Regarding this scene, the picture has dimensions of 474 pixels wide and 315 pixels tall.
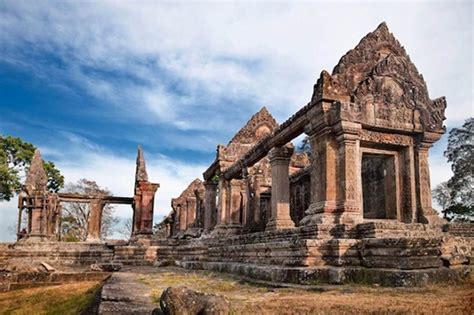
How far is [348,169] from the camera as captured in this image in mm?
8586

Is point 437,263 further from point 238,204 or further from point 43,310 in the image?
point 238,204

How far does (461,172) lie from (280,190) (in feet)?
71.0

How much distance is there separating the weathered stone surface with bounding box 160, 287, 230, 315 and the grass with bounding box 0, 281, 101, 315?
12.1 ft

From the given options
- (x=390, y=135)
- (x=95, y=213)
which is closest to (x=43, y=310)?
(x=390, y=135)

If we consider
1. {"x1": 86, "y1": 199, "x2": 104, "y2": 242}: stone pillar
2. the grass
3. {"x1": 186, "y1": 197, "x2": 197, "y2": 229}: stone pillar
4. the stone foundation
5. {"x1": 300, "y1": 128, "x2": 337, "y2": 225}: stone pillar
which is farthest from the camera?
{"x1": 186, "y1": 197, "x2": 197, "y2": 229}: stone pillar

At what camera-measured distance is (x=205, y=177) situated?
61.4 feet

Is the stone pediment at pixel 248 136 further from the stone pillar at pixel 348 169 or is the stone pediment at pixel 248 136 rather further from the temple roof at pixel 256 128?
the stone pillar at pixel 348 169

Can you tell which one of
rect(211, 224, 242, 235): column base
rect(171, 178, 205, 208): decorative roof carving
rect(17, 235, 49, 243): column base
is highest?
rect(171, 178, 205, 208): decorative roof carving

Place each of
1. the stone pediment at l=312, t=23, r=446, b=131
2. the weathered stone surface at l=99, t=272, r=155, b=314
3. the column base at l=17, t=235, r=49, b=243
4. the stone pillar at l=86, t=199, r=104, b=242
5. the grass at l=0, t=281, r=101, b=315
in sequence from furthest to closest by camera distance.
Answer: the stone pillar at l=86, t=199, r=104, b=242, the column base at l=17, t=235, r=49, b=243, the stone pediment at l=312, t=23, r=446, b=131, the grass at l=0, t=281, r=101, b=315, the weathered stone surface at l=99, t=272, r=155, b=314

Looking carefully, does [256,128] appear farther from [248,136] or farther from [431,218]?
[431,218]

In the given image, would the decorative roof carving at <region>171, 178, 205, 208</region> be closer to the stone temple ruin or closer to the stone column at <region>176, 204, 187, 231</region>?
the stone column at <region>176, 204, 187, 231</region>

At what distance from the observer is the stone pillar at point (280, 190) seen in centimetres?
1112

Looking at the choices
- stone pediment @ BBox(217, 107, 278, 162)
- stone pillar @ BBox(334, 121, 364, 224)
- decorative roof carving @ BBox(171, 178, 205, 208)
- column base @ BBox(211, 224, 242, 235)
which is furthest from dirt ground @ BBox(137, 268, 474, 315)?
decorative roof carving @ BBox(171, 178, 205, 208)

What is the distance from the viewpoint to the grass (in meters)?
6.78
